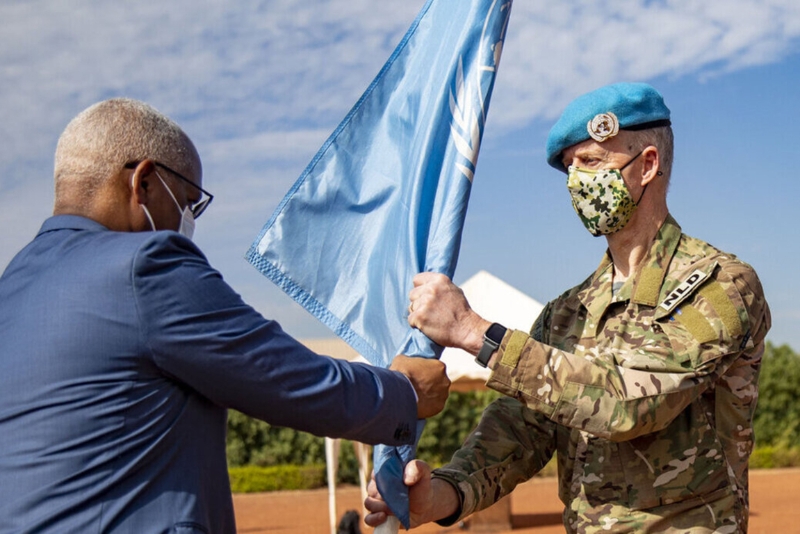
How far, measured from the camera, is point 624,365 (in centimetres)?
316

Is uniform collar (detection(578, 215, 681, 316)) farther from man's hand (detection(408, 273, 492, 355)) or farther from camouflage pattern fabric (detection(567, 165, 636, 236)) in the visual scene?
man's hand (detection(408, 273, 492, 355))

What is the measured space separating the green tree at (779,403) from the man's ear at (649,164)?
2781cm

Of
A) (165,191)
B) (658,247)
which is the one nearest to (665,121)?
(658,247)

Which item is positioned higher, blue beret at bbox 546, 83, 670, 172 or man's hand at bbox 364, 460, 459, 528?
blue beret at bbox 546, 83, 670, 172

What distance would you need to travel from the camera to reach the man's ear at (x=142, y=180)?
8.94ft

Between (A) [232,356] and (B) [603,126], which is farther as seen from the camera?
(B) [603,126]

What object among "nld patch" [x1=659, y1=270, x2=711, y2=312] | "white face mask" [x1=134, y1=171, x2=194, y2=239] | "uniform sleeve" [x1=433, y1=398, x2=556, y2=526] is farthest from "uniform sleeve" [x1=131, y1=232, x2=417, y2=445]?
"nld patch" [x1=659, y1=270, x2=711, y2=312]

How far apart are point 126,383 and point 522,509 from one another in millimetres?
18639

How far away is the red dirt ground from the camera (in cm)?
1662

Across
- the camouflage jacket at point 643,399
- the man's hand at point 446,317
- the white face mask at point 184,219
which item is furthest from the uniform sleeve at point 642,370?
the white face mask at point 184,219

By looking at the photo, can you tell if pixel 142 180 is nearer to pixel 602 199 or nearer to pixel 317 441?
pixel 602 199

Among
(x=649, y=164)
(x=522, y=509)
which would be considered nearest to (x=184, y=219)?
(x=649, y=164)

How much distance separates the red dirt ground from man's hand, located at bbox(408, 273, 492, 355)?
13.4 meters

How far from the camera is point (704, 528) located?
328cm
